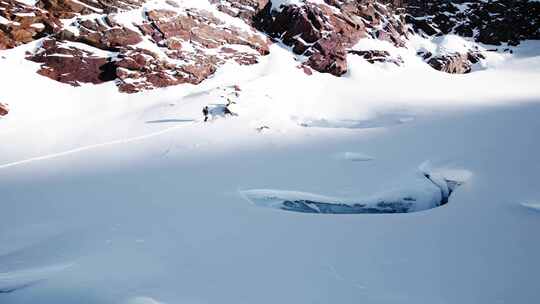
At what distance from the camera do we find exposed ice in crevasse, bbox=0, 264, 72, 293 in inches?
262

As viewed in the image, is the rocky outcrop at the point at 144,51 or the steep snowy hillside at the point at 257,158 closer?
the steep snowy hillside at the point at 257,158

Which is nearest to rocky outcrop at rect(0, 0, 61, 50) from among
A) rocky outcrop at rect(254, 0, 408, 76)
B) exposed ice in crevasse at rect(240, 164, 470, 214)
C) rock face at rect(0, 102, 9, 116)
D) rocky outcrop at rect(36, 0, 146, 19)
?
rocky outcrop at rect(36, 0, 146, 19)

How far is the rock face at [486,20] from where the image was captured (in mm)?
37906

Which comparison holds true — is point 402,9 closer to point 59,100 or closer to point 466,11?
point 466,11

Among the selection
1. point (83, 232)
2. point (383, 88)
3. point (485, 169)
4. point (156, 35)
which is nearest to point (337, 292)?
point (83, 232)

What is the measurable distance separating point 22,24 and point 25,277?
891 inches

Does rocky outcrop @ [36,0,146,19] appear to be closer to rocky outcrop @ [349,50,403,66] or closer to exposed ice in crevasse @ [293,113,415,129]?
exposed ice in crevasse @ [293,113,415,129]

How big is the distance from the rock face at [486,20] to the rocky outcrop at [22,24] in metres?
31.6

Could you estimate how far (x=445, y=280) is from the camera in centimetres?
661

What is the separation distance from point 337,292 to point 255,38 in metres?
26.4

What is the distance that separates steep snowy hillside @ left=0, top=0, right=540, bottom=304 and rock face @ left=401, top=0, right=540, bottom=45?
13.4ft

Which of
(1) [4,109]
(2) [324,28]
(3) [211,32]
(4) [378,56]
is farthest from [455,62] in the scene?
(1) [4,109]

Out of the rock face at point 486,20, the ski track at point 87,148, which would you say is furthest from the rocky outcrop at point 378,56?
the ski track at point 87,148

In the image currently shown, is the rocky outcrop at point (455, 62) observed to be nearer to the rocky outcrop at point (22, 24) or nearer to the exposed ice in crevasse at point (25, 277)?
the rocky outcrop at point (22, 24)
